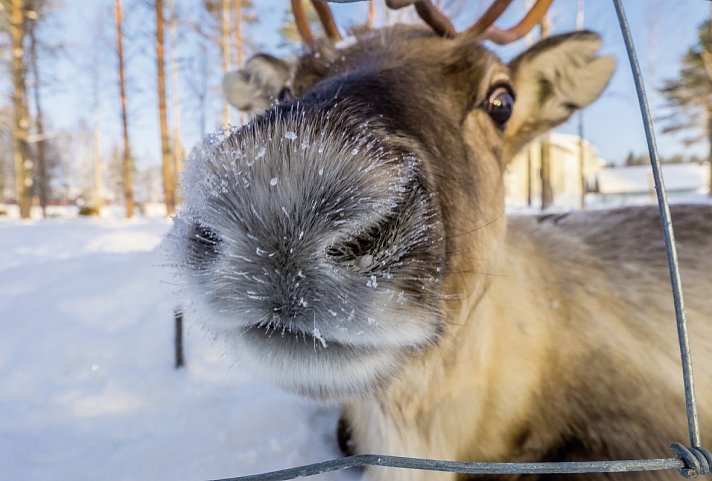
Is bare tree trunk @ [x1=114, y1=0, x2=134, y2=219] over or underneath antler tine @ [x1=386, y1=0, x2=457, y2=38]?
over

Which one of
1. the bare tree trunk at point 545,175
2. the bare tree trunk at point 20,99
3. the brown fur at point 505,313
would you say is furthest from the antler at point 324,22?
the bare tree trunk at point 20,99

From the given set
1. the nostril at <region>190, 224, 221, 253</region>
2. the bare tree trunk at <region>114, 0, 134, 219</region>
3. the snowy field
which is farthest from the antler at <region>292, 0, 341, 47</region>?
the bare tree trunk at <region>114, 0, 134, 219</region>

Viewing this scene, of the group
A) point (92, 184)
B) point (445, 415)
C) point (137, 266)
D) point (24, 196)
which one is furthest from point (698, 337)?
point (92, 184)

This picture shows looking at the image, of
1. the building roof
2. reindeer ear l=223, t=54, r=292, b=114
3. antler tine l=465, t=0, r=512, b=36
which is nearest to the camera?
antler tine l=465, t=0, r=512, b=36

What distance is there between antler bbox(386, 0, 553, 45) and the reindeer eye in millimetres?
230

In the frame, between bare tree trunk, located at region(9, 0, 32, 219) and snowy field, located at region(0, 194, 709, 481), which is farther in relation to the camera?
bare tree trunk, located at region(9, 0, 32, 219)

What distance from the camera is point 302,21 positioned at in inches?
87.3

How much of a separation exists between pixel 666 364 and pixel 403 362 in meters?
1.32

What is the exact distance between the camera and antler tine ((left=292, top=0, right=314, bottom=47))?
2.02m

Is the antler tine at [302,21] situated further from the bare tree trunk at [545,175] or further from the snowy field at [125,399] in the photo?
the bare tree trunk at [545,175]

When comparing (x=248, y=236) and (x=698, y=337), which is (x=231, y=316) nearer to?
(x=248, y=236)

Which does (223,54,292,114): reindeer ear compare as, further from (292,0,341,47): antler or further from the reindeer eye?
the reindeer eye

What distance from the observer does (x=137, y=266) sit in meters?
4.19

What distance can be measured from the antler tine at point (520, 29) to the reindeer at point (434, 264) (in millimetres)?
93
